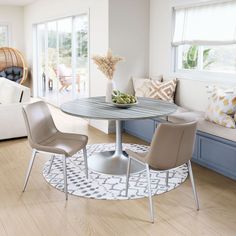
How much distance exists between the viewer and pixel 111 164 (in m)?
3.96

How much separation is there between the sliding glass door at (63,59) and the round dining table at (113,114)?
7.93ft

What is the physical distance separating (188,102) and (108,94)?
1.49 m

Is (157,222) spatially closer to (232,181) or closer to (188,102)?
(232,181)

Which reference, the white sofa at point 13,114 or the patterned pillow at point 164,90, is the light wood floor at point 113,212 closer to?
the white sofa at point 13,114

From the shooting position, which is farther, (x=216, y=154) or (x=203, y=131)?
(x=203, y=131)

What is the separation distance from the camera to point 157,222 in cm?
279

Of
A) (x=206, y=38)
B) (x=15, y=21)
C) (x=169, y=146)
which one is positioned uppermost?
(x=15, y=21)

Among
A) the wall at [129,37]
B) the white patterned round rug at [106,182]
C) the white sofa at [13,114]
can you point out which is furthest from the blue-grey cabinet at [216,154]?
the white sofa at [13,114]

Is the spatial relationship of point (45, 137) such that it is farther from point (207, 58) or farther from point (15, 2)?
point (15, 2)

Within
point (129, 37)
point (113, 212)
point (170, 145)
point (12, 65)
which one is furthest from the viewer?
point (12, 65)

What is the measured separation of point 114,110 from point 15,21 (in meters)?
7.01

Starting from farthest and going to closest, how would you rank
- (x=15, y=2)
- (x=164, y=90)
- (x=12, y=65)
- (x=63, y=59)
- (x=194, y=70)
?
(x=12, y=65) → (x=15, y=2) → (x=63, y=59) → (x=164, y=90) → (x=194, y=70)

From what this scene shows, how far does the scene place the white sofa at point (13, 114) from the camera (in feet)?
16.6

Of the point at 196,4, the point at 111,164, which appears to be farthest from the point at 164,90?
the point at 111,164
